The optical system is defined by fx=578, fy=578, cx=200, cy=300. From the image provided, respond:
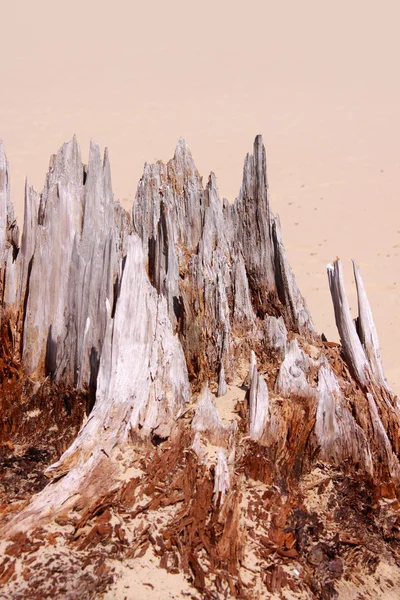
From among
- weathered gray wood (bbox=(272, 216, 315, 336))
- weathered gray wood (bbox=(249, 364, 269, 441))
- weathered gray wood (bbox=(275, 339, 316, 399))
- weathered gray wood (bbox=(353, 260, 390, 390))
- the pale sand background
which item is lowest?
weathered gray wood (bbox=(249, 364, 269, 441))

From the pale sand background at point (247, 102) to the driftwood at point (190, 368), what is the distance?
554cm

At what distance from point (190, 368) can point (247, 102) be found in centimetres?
3233

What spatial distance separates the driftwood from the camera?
13.6ft

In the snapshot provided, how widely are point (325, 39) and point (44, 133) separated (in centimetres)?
3099

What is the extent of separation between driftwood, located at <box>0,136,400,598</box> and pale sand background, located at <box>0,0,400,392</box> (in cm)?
554

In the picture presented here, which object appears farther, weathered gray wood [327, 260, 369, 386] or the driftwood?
weathered gray wood [327, 260, 369, 386]

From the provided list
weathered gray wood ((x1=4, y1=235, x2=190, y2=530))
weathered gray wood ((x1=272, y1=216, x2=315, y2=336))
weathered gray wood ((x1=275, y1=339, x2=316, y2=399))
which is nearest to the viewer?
weathered gray wood ((x1=4, y1=235, x2=190, y2=530))

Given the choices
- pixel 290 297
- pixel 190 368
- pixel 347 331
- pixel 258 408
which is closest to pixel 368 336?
pixel 347 331

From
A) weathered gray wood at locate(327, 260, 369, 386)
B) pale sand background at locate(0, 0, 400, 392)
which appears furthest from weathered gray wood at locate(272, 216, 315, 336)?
pale sand background at locate(0, 0, 400, 392)

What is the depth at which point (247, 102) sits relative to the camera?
116 ft

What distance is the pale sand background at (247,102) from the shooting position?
19422 mm

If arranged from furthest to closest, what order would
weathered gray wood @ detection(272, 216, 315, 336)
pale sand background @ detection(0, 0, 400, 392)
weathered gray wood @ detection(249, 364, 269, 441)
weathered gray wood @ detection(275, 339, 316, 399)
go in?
pale sand background @ detection(0, 0, 400, 392), weathered gray wood @ detection(272, 216, 315, 336), weathered gray wood @ detection(275, 339, 316, 399), weathered gray wood @ detection(249, 364, 269, 441)

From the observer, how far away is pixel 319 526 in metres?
4.29

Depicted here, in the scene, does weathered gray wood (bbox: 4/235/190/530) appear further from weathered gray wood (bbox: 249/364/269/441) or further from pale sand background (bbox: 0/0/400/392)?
pale sand background (bbox: 0/0/400/392)
